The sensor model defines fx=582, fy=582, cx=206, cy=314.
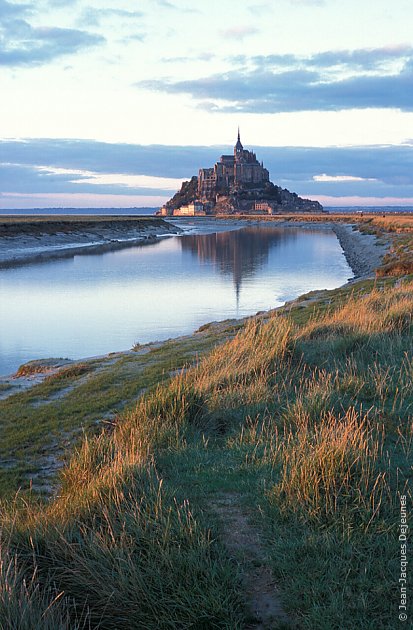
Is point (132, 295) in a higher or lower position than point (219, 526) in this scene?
lower

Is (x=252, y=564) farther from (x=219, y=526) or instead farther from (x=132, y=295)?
(x=132, y=295)

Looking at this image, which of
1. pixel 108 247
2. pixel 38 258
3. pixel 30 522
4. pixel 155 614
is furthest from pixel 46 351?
pixel 108 247

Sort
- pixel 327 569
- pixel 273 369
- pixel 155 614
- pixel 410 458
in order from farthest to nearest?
pixel 273 369 → pixel 410 458 → pixel 327 569 → pixel 155 614

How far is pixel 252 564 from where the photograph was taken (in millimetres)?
3666

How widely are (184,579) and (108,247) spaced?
60.6m

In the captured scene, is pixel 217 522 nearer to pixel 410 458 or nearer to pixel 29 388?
pixel 410 458

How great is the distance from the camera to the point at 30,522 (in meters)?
4.07

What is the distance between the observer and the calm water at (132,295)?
1819 cm

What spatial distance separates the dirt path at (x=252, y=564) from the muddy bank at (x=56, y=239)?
131 feet

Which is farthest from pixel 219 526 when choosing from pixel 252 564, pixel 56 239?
pixel 56 239

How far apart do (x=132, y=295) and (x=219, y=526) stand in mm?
24333

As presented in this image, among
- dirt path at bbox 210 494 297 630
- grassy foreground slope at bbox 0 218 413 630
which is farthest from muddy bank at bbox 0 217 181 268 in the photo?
dirt path at bbox 210 494 297 630

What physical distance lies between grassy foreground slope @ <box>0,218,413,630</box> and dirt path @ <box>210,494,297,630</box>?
0.01 m

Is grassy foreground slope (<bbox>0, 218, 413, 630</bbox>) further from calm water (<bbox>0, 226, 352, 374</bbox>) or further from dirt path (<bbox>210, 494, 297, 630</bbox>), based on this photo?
calm water (<bbox>0, 226, 352, 374</bbox>)
